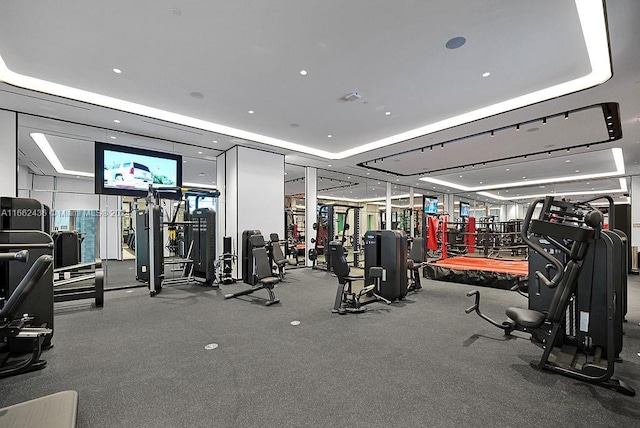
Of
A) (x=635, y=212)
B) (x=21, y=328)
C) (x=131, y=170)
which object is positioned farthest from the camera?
(x=635, y=212)

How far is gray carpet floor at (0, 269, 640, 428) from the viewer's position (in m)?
1.98

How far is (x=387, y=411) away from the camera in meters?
2.01

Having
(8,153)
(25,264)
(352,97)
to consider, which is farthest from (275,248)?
(8,153)

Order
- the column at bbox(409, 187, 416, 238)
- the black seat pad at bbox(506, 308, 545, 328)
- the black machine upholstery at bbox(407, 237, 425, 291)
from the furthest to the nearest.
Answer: the column at bbox(409, 187, 416, 238)
the black machine upholstery at bbox(407, 237, 425, 291)
the black seat pad at bbox(506, 308, 545, 328)

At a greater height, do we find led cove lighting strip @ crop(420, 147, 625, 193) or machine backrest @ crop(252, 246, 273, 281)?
led cove lighting strip @ crop(420, 147, 625, 193)

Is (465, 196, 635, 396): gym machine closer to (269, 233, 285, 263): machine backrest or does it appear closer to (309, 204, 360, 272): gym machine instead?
(269, 233, 285, 263): machine backrest

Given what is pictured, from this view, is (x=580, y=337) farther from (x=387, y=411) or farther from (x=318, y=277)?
(x=318, y=277)

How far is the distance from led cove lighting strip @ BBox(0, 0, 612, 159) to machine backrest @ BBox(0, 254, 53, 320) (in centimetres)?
360

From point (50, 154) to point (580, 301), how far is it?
11.1 meters

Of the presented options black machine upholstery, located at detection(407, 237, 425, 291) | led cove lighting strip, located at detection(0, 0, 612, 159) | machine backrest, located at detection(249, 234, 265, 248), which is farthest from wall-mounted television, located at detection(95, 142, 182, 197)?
black machine upholstery, located at detection(407, 237, 425, 291)

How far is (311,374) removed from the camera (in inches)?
99.0

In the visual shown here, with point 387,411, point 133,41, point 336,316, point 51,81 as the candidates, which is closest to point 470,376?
point 387,411

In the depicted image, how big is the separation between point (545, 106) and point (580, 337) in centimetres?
371

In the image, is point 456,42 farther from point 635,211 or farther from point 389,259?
point 635,211
